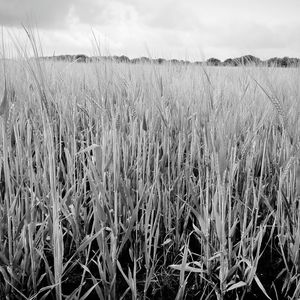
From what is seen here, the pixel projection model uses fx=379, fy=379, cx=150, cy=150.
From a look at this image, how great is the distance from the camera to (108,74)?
3.80 ft

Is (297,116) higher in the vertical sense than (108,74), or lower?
lower

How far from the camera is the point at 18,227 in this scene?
0.75 meters

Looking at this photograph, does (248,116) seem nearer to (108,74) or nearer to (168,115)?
(168,115)

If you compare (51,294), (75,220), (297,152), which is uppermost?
(297,152)

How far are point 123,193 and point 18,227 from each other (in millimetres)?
236

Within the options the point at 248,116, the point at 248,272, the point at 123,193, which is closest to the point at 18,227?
the point at 123,193

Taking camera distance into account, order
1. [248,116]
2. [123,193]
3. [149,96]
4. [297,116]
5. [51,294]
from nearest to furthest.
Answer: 1. [51,294]
2. [123,193]
3. [297,116]
4. [149,96]
5. [248,116]

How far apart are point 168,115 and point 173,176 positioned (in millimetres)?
239

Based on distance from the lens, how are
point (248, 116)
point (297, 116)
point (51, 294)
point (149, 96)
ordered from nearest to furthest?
point (51, 294)
point (297, 116)
point (149, 96)
point (248, 116)

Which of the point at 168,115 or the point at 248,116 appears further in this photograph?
the point at 248,116

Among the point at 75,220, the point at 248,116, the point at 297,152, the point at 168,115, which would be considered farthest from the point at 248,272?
the point at 248,116

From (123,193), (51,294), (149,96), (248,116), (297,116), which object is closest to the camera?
(51,294)

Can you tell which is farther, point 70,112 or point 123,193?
point 70,112

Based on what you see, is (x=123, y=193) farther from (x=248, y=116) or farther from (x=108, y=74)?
(x=248, y=116)
